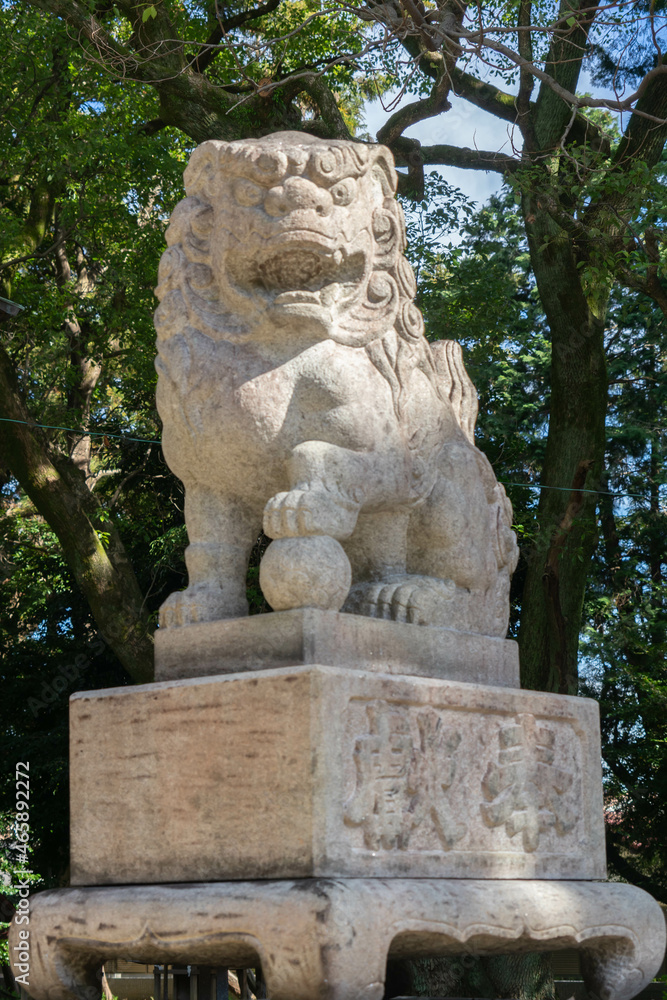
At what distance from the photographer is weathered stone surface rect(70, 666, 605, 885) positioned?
109 inches

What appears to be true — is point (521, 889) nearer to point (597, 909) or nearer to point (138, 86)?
point (597, 909)

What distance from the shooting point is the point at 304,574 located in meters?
2.97

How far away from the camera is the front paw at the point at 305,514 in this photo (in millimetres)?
3041

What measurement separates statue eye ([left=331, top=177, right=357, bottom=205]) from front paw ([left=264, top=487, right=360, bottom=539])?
888 millimetres

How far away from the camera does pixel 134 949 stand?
2898 mm

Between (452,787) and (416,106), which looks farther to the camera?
(416,106)

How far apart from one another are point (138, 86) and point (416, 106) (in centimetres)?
225

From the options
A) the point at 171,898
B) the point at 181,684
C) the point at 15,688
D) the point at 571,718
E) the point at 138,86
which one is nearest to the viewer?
the point at 171,898

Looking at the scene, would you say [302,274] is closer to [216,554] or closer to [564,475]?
[216,554]

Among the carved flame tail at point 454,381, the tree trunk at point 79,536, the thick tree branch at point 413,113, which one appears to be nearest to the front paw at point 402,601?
the carved flame tail at point 454,381

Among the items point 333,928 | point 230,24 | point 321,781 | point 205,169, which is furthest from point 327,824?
point 230,24

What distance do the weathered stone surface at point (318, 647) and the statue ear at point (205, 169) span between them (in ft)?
4.40

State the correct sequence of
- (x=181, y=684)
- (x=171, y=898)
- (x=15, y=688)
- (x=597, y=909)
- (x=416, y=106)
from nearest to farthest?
1. (x=171, y=898)
2. (x=181, y=684)
3. (x=597, y=909)
4. (x=416, y=106)
5. (x=15, y=688)

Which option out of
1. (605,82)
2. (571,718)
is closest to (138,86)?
(605,82)
